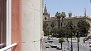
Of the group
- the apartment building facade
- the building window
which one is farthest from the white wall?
the building window

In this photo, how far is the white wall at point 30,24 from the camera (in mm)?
4188

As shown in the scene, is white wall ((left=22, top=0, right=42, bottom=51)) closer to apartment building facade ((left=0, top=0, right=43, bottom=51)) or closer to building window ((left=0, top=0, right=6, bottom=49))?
apartment building facade ((left=0, top=0, right=43, bottom=51))

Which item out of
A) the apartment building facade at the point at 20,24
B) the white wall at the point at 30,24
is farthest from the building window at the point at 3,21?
the white wall at the point at 30,24

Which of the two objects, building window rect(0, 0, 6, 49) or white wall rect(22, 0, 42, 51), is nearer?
building window rect(0, 0, 6, 49)

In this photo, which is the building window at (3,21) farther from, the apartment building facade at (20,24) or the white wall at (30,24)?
the white wall at (30,24)

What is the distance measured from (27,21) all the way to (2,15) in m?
0.72

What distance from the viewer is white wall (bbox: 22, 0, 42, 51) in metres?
4.19

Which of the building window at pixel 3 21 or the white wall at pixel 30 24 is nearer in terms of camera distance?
the building window at pixel 3 21

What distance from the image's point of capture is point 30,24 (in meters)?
4.33

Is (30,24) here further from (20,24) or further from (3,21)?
(3,21)

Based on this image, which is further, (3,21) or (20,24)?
(20,24)

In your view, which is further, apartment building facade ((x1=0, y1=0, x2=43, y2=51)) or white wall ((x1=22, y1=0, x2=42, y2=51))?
white wall ((x1=22, y1=0, x2=42, y2=51))

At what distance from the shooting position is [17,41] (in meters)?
3.92

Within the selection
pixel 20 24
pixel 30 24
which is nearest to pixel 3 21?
pixel 20 24
